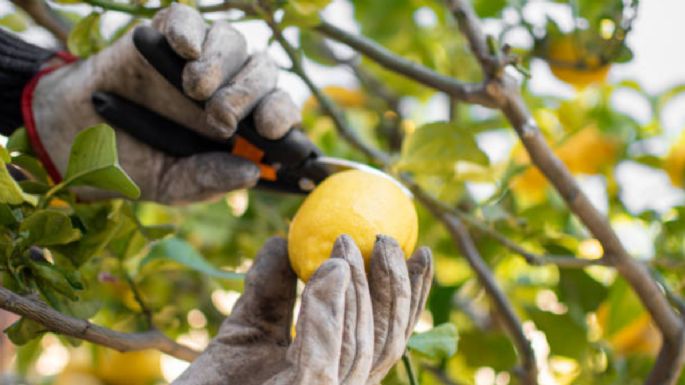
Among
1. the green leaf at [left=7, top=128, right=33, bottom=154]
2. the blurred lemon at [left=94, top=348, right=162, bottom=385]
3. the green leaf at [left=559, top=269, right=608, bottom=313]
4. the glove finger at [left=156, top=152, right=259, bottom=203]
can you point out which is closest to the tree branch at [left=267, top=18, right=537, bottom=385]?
the green leaf at [left=559, top=269, right=608, bottom=313]

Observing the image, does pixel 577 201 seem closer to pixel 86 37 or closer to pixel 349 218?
pixel 349 218

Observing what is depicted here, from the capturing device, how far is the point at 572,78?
4.32 ft

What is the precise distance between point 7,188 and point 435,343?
0.43 meters

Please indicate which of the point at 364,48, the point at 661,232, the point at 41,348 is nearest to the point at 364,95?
the point at 661,232

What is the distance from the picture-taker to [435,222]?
147 cm

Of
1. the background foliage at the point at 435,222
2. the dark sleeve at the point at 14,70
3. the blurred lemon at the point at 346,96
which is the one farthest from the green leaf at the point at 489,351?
the blurred lemon at the point at 346,96

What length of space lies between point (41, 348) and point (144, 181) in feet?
1.10

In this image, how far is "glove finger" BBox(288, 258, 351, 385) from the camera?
577mm

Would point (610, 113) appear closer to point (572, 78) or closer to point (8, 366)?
point (572, 78)

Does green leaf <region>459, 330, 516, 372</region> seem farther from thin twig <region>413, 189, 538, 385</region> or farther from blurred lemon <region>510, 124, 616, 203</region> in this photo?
blurred lemon <region>510, 124, 616, 203</region>

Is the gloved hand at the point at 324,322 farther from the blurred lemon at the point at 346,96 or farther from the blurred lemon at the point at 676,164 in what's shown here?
the blurred lemon at the point at 346,96

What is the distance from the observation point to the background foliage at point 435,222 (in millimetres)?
802

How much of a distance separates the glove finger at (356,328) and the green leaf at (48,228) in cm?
27

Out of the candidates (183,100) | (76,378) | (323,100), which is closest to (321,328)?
(183,100)
